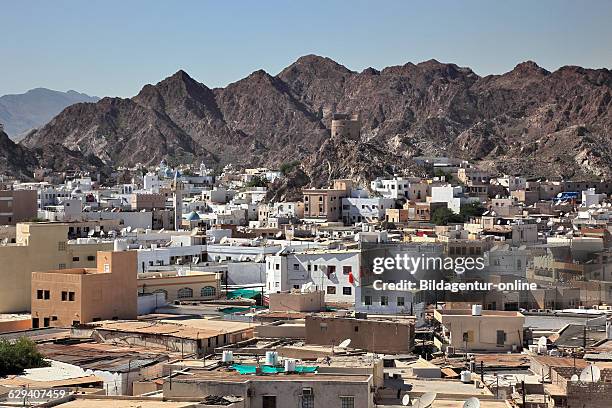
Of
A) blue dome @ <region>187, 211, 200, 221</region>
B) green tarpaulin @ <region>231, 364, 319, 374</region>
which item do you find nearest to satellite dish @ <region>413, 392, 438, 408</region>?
green tarpaulin @ <region>231, 364, 319, 374</region>

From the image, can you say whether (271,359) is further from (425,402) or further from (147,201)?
(147,201)

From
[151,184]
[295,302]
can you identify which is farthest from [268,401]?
[151,184]

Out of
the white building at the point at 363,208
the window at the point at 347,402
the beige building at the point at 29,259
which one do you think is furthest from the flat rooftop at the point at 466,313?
the white building at the point at 363,208

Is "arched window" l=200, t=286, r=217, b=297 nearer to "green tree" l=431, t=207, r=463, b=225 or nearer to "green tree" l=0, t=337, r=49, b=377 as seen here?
"green tree" l=0, t=337, r=49, b=377

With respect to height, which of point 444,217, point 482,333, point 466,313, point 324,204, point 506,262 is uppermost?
point 324,204

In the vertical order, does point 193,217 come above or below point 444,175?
below

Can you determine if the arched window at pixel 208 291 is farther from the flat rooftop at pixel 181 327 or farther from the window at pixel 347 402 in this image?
the window at pixel 347 402
